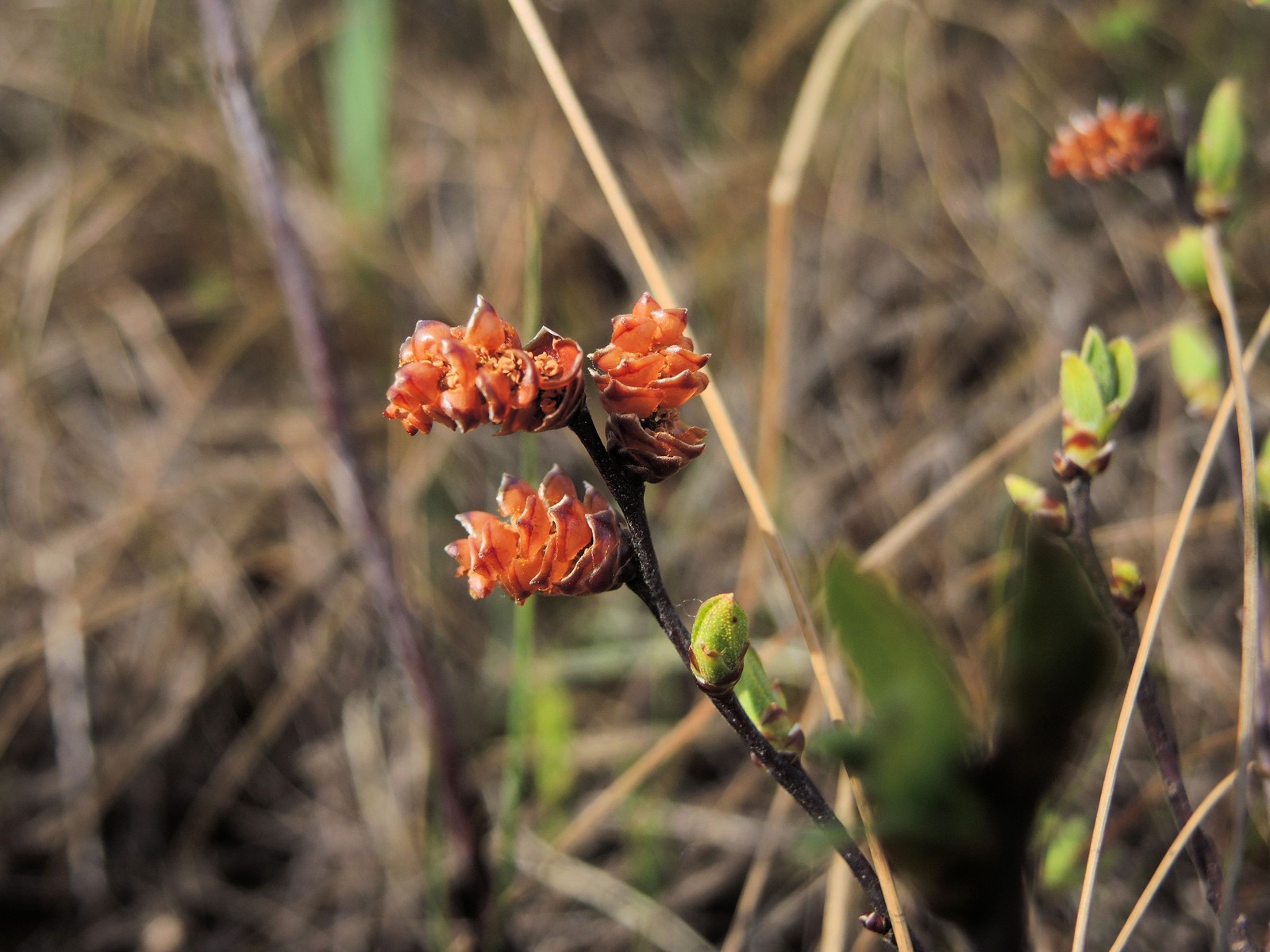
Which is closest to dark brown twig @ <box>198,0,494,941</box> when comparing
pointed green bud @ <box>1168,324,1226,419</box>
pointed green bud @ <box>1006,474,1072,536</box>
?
pointed green bud @ <box>1006,474,1072,536</box>

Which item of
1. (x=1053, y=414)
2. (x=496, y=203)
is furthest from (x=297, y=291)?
(x=496, y=203)

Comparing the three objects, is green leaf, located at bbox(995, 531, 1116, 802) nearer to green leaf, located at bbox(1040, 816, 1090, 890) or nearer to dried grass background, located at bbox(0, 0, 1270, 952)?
green leaf, located at bbox(1040, 816, 1090, 890)

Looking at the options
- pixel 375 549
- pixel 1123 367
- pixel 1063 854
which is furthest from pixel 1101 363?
pixel 375 549

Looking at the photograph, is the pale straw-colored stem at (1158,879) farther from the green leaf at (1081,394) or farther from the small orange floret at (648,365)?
the small orange floret at (648,365)

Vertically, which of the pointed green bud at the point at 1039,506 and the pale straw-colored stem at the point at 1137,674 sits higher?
the pointed green bud at the point at 1039,506

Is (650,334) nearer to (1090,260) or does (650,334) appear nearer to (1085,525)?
(1085,525)

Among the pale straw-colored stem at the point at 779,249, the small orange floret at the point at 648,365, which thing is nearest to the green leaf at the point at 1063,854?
the pale straw-colored stem at the point at 779,249
